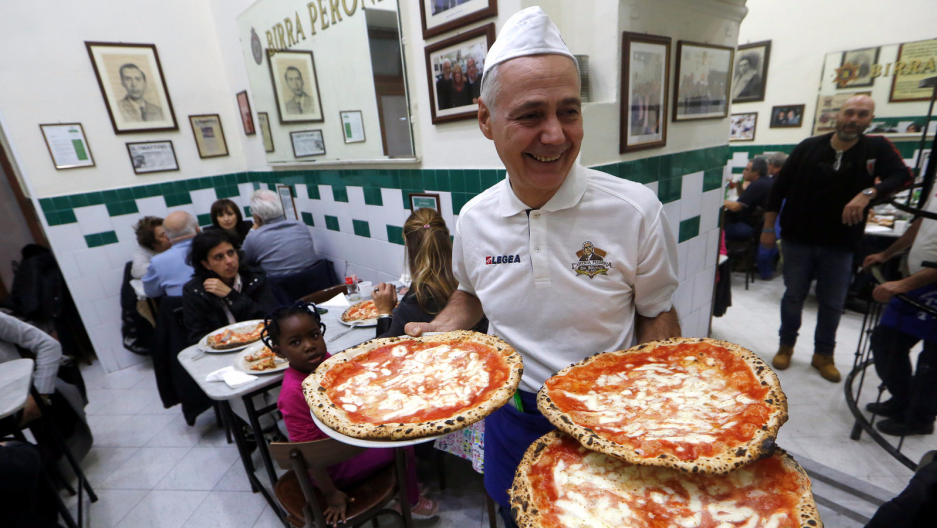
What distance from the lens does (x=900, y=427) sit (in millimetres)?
2400

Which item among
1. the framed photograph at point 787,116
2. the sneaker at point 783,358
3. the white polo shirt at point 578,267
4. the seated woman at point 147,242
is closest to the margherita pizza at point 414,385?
the white polo shirt at point 578,267

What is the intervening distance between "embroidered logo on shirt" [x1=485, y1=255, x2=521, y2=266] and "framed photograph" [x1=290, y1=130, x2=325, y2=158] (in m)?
2.63

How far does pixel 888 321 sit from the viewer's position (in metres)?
2.15

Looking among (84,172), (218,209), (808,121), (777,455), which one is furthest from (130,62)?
(808,121)

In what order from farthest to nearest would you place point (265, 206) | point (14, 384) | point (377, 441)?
point (265, 206)
point (14, 384)
point (377, 441)

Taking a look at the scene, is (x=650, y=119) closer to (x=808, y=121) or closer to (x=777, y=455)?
(x=777, y=455)

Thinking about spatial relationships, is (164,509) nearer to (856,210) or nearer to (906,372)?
(906,372)

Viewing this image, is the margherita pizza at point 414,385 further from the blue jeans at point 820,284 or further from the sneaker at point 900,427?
the blue jeans at point 820,284

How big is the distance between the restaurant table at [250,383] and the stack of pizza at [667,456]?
1454 mm

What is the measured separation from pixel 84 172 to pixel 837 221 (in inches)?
234

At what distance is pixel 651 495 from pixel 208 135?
197 inches

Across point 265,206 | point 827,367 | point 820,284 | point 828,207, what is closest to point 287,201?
point 265,206

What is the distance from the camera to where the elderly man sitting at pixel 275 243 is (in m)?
3.34

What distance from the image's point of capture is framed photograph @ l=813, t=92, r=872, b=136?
16.1ft
